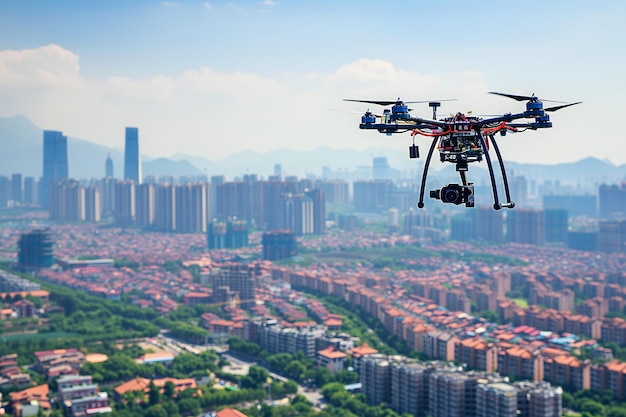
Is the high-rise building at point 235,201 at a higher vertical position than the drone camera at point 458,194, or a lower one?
lower

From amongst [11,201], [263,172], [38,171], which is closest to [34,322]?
[11,201]

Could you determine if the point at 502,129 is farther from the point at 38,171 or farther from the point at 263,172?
the point at 263,172

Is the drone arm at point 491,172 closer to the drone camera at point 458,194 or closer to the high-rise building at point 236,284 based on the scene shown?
the drone camera at point 458,194

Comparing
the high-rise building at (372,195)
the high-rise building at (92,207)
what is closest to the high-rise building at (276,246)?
the high-rise building at (92,207)

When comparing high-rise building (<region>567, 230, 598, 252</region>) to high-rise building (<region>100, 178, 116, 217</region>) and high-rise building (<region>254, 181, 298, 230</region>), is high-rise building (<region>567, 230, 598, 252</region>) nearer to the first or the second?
high-rise building (<region>254, 181, 298, 230</region>)

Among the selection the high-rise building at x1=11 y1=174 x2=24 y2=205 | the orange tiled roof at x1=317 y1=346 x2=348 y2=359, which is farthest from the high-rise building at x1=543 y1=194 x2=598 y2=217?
the orange tiled roof at x1=317 y1=346 x2=348 y2=359

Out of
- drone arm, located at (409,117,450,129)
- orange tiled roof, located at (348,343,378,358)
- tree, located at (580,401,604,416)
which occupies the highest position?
drone arm, located at (409,117,450,129)
